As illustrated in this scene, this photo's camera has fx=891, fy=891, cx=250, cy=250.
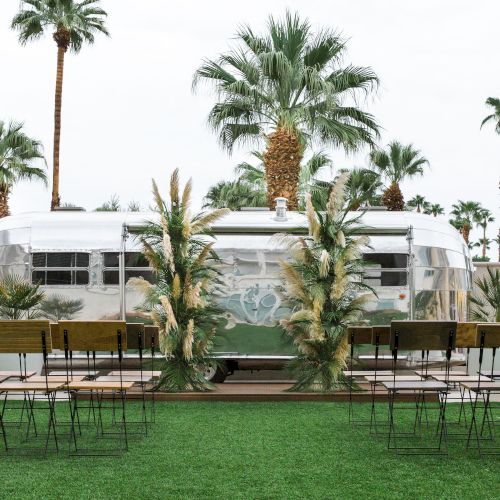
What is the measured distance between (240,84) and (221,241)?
267 inches

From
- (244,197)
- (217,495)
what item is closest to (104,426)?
(217,495)

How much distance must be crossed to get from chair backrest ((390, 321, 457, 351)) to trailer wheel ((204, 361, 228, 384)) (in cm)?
512

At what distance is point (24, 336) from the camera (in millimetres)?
7727

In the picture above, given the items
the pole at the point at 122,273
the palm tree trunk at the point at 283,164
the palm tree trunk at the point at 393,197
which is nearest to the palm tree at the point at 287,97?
the palm tree trunk at the point at 283,164

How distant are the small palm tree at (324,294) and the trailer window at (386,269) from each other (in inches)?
34.8

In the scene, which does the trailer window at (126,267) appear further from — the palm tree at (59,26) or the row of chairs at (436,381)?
the palm tree at (59,26)

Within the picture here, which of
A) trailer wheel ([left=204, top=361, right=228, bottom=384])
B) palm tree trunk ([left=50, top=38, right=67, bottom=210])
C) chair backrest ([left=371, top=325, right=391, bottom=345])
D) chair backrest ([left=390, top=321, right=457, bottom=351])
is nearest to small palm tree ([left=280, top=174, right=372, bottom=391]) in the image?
trailer wheel ([left=204, top=361, right=228, bottom=384])

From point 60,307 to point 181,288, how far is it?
2.14 m

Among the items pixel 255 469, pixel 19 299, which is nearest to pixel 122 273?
pixel 19 299

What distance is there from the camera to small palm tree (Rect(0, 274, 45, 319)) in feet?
42.1

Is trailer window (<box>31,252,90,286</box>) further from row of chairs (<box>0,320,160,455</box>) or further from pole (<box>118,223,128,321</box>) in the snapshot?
row of chairs (<box>0,320,160,455</box>)

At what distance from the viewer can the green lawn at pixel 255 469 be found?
6543 millimetres

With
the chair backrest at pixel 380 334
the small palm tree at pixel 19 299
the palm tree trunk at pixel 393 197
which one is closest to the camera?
the chair backrest at pixel 380 334

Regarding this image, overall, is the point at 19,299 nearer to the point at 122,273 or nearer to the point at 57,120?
the point at 122,273
